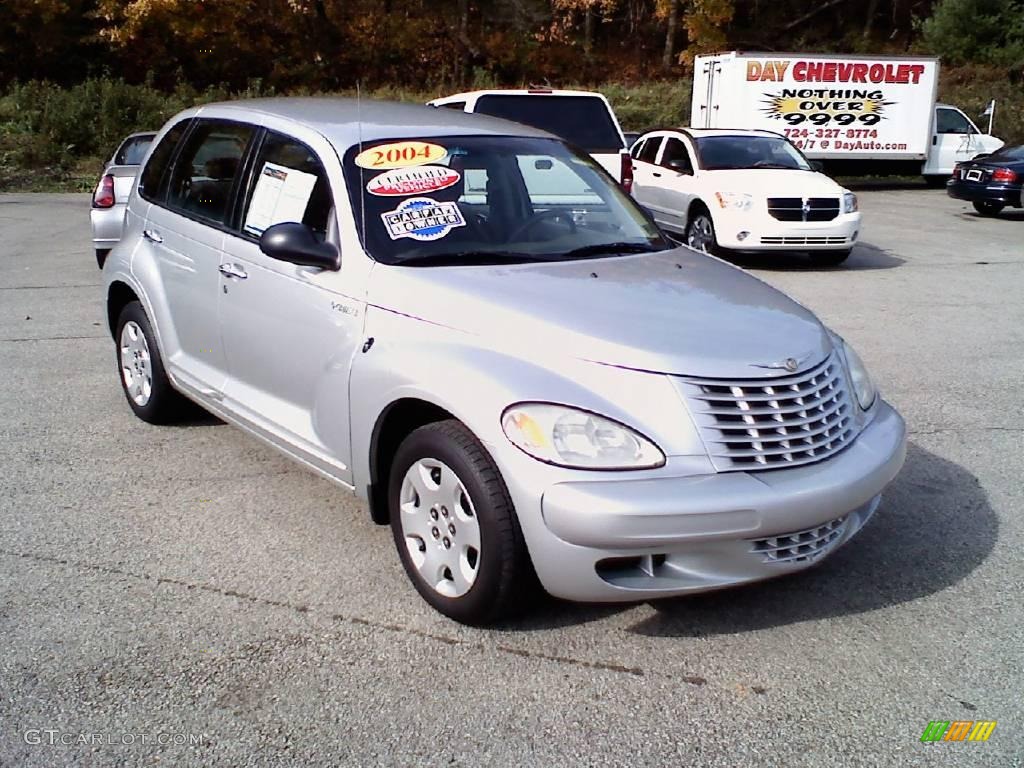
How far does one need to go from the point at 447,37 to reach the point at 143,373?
3646 cm

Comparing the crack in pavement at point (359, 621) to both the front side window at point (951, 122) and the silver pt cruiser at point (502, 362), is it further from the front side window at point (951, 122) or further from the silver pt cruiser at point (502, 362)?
the front side window at point (951, 122)

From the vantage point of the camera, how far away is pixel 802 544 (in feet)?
11.7

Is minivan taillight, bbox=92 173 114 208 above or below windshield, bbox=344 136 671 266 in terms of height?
below

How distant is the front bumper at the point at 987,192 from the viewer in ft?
58.4

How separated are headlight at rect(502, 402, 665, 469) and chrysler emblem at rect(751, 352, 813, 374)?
21.4 inches

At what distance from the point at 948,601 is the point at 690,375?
1465 mm

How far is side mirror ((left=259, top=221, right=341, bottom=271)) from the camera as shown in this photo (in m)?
4.07

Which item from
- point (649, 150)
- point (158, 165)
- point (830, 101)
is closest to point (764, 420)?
point (158, 165)

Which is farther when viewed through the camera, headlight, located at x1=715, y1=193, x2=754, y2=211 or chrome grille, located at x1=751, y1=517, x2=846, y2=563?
headlight, located at x1=715, y1=193, x2=754, y2=211

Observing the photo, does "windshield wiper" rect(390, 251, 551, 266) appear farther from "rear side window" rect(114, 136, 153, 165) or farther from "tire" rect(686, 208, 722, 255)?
"rear side window" rect(114, 136, 153, 165)

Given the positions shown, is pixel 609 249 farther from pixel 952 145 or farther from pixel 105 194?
pixel 952 145

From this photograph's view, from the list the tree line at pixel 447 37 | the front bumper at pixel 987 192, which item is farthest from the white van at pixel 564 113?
the tree line at pixel 447 37

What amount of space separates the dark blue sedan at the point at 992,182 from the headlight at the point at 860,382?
1562 cm

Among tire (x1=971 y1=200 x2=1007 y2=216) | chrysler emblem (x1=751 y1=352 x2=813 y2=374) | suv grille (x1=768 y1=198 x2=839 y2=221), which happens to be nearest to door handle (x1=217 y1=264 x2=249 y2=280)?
chrysler emblem (x1=751 y1=352 x2=813 y2=374)
